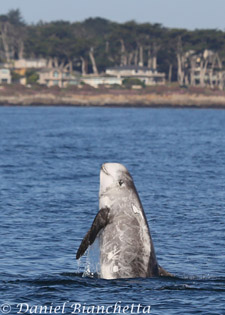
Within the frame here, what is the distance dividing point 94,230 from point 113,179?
57.8 inches

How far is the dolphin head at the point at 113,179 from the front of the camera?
17250 mm

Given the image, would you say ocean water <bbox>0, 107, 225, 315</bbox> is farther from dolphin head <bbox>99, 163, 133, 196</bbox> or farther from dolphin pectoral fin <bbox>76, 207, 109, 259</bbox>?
dolphin head <bbox>99, 163, 133, 196</bbox>

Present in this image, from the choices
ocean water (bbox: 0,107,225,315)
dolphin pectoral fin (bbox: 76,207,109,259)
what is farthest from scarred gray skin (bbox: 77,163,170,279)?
ocean water (bbox: 0,107,225,315)

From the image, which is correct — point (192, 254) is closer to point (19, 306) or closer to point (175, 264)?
point (175, 264)

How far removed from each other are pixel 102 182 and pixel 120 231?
1285mm

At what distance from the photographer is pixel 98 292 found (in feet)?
56.1

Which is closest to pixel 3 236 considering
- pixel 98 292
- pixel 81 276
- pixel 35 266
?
pixel 35 266

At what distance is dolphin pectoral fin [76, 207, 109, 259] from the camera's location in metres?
16.2

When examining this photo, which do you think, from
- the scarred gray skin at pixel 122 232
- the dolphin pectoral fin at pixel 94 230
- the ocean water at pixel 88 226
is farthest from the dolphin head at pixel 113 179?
the ocean water at pixel 88 226

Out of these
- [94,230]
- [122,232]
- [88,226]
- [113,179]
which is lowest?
[88,226]

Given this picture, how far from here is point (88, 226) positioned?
89.2ft

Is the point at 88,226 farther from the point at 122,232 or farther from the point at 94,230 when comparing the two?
the point at 94,230

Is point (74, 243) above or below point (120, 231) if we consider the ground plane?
below

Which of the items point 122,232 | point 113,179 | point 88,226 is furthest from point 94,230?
point 88,226
